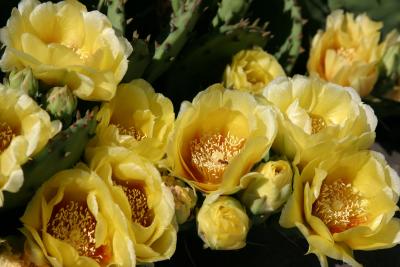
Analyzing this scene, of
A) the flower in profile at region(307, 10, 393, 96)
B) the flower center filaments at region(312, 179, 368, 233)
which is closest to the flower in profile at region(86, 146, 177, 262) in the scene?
the flower center filaments at region(312, 179, 368, 233)

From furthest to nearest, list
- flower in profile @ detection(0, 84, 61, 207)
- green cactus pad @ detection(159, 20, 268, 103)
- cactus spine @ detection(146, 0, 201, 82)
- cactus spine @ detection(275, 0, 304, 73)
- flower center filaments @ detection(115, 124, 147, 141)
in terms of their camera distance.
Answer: cactus spine @ detection(275, 0, 304, 73), green cactus pad @ detection(159, 20, 268, 103), cactus spine @ detection(146, 0, 201, 82), flower center filaments @ detection(115, 124, 147, 141), flower in profile @ detection(0, 84, 61, 207)

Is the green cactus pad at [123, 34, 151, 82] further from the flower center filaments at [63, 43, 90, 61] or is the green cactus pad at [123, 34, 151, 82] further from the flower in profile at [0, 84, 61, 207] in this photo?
the flower in profile at [0, 84, 61, 207]

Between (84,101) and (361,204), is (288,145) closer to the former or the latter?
(361,204)

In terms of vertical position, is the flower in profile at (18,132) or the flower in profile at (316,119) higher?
the flower in profile at (18,132)

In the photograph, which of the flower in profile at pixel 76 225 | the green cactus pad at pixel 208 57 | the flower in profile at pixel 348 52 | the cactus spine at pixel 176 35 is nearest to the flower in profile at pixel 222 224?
the flower in profile at pixel 76 225

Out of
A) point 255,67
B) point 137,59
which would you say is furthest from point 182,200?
point 255,67

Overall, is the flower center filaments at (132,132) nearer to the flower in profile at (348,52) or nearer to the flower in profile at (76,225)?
the flower in profile at (76,225)

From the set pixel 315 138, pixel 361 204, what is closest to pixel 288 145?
pixel 315 138
